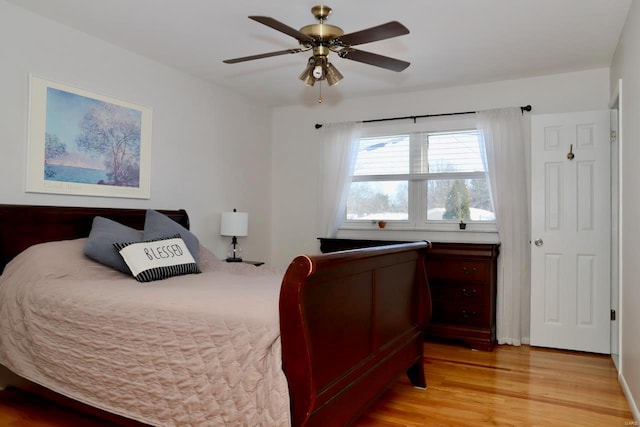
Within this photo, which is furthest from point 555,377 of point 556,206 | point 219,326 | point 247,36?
point 247,36

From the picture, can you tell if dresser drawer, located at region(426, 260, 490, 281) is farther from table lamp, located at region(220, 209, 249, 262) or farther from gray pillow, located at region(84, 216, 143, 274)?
gray pillow, located at region(84, 216, 143, 274)

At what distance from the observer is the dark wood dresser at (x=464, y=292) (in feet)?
13.1

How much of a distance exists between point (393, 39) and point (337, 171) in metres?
1.87

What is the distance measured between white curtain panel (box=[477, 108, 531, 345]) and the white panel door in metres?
0.15

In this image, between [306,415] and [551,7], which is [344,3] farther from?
[306,415]

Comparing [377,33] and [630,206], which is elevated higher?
[377,33]

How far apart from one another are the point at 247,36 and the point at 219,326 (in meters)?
2.36

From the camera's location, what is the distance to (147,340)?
1979 millimetres

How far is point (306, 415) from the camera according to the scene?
1.61m

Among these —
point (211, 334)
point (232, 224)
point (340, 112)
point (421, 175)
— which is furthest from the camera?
point (340, 112)

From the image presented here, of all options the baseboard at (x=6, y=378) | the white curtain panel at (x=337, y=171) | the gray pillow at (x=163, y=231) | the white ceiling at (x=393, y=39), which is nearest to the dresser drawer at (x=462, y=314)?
the white curtain panel at (x=337, y=171)

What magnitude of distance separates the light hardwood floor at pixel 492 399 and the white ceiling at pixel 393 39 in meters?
2.46

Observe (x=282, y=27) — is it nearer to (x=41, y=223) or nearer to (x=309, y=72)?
(x=309, y=72)

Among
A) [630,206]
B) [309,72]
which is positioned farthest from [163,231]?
[630,206]
